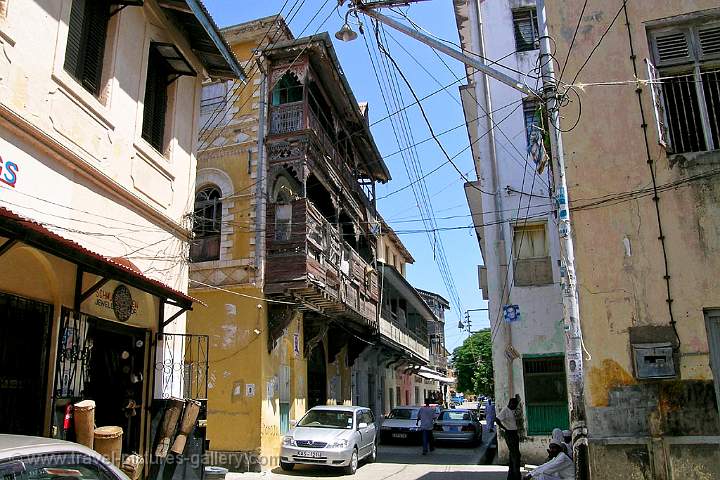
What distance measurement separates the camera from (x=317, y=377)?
20312 mm

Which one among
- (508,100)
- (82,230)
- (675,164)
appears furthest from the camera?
(508,100)

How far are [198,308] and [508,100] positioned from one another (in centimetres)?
1111

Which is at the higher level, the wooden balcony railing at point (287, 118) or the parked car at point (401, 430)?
the wooden balcony railing at point (287, 118)

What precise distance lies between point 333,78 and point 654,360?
44.2 ft

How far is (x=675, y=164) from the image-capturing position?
696 centimetres

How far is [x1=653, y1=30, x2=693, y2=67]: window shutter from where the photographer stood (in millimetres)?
7422

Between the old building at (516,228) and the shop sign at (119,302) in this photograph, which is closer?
the shop sign at (119,302)

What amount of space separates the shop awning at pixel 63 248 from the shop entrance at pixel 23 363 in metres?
1.05

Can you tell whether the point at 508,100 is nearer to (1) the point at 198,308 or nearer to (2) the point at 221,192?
(2) the point at 221,192

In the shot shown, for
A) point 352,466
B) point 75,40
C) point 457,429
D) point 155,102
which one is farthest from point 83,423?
point 457,429

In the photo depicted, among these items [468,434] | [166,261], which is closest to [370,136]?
[468,434]

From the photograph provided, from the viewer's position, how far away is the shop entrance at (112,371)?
794 cm

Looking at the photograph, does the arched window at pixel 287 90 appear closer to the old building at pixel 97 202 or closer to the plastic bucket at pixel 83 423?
the old building at pixel 97 202

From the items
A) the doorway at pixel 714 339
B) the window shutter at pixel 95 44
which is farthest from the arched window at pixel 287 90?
the doorway at pixel 714 339
